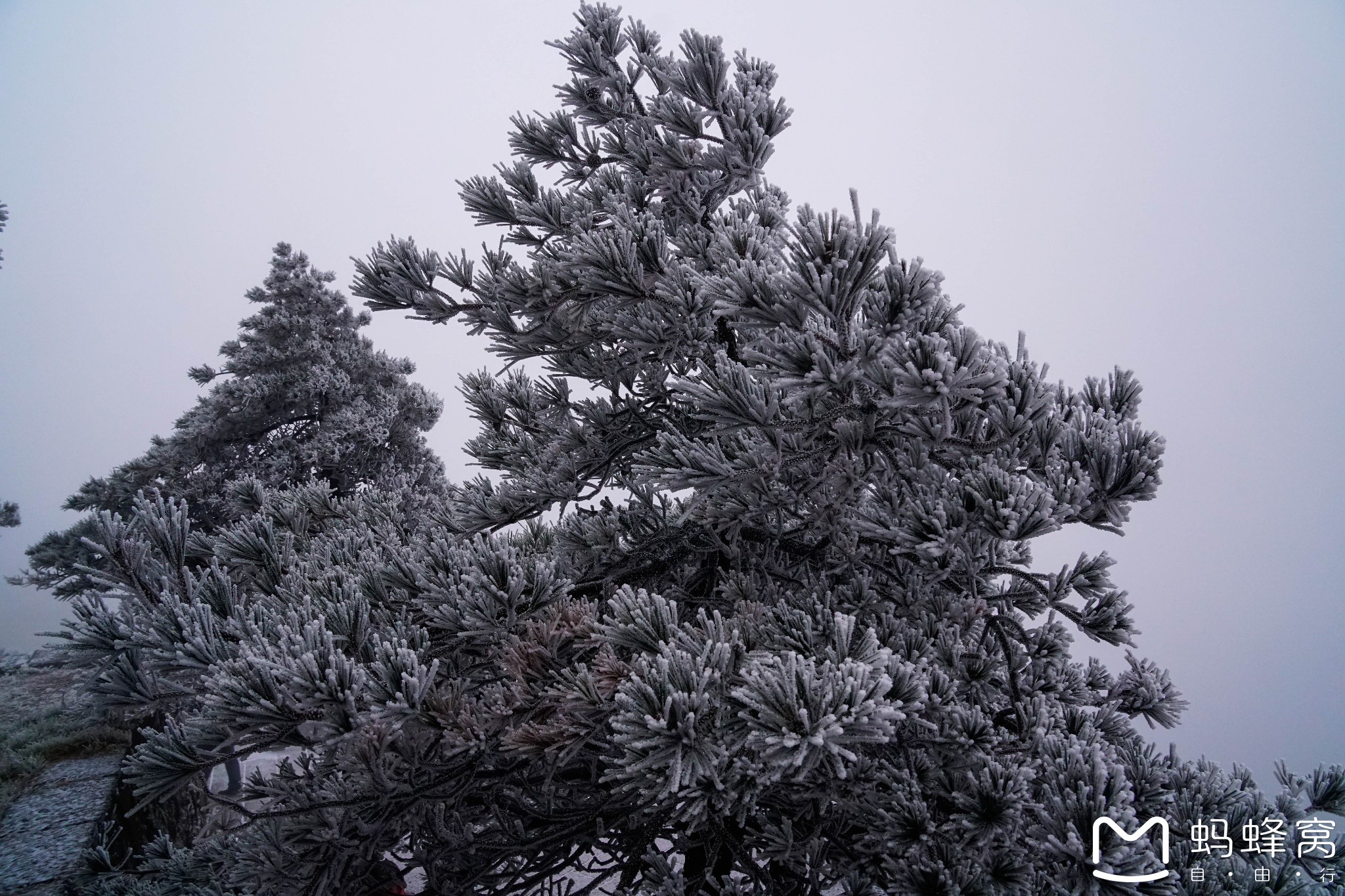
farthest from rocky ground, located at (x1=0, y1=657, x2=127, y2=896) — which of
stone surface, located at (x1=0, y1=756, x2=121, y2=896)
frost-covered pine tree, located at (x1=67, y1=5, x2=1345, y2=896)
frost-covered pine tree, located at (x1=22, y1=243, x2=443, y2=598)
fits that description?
frost-covered pine tree, located at (x1=67, y1=5, x2=1345, y2=896)

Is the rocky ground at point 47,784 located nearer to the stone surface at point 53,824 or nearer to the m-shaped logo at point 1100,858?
the stone surface at point 53,824

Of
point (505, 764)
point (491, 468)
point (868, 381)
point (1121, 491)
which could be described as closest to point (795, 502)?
point (868, 381)

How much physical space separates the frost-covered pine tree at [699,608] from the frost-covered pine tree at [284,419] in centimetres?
660

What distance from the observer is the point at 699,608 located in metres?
3.02

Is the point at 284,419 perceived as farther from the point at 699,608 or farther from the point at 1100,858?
the point at 1100,858

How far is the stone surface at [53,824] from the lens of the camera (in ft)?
25.7

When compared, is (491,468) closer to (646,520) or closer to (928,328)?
(646,520)

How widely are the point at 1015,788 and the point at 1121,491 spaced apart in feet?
3.36

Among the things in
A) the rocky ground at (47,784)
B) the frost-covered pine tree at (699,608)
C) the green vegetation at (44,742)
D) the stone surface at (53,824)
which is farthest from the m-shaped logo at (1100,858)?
the green vegetation at (44,742)

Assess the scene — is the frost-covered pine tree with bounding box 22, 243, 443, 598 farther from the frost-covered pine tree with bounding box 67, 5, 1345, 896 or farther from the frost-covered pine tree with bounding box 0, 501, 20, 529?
the frost-covered pine tree with bounding box 67, 5, 1345, 896

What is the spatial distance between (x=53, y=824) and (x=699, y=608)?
419 inches

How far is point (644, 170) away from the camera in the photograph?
157 inches

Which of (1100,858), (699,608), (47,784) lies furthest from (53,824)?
(1100,858)

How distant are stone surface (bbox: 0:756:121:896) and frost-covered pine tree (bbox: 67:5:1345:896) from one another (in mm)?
5887
